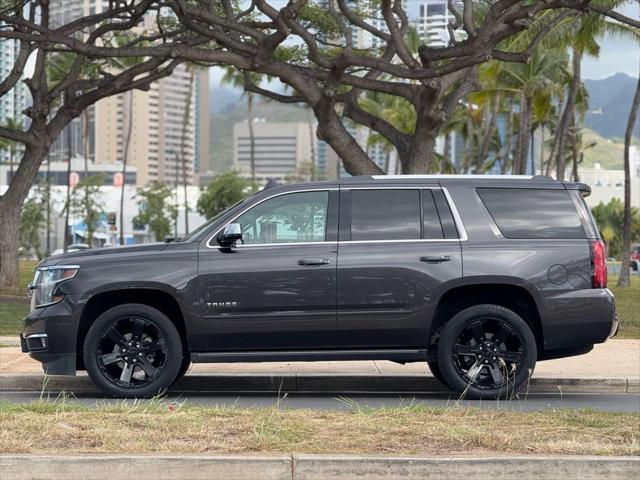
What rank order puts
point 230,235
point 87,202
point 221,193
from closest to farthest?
point 230,235
point 87,202
point 221,193

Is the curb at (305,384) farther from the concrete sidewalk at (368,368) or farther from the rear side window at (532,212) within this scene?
the rear side window at (532,212)

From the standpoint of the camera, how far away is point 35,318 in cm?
1077

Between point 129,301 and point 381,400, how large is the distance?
2.44 meters

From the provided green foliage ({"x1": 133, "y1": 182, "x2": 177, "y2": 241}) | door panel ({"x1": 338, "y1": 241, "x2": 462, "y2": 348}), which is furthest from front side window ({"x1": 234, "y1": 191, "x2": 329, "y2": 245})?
green foliage ({"x1": 133, "y1": 182, "x2": 177, "y2": 241})

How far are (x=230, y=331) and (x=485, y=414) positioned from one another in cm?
273

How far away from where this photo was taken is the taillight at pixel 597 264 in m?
10.8

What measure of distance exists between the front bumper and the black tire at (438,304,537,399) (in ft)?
10.6

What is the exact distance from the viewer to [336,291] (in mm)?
10664

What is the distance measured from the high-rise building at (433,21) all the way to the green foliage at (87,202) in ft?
123

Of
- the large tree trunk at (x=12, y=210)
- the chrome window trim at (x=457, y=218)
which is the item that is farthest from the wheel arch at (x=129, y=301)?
the large tree trunk at (x=12, y=210)

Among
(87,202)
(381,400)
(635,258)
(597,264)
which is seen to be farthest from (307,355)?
(635,258)

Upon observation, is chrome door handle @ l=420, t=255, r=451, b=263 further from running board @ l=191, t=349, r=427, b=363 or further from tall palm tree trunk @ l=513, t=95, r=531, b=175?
tall palm tree trunk @ l=513, t=95, r=531, b=175

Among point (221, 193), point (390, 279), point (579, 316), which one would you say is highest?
point (221, 193)

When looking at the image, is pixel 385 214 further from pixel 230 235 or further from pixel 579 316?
pixel 579 316
